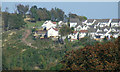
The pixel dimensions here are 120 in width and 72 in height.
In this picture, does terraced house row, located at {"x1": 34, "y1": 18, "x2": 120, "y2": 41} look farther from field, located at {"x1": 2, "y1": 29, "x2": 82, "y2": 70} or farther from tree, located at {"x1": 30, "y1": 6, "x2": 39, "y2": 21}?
tree, located at {"x1": 30, "y1": 6, "x2": 39, "y2": 21}

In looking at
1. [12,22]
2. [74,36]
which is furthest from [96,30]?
[12,22]

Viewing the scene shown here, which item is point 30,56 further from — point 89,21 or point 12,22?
point 89,21

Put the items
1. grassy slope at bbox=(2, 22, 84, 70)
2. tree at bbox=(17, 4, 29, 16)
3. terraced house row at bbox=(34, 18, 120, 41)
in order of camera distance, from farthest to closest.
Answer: tree at bbox=(17, 4, 29, 16) < terraced house row at bbox=(34, 18, 120, 41) < grassy slope at bbox=(2, 22, 84, 70)

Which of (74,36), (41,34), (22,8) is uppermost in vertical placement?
(22,8)

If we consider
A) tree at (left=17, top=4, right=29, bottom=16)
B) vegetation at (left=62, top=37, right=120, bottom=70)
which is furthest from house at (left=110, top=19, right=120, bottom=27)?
vegetation at (left=62, top=37, right=120, bottom=70)

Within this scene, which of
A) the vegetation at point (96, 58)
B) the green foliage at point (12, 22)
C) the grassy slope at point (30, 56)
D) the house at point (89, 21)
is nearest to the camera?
the vegetation at point (96, 58)

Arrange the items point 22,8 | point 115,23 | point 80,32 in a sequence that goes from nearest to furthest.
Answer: point 80,32 < point 115,23 < point 22,8

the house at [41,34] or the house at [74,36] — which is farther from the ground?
the house at [41,34]

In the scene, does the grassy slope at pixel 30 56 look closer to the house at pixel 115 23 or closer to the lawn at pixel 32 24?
the lawn at pixel 32 24

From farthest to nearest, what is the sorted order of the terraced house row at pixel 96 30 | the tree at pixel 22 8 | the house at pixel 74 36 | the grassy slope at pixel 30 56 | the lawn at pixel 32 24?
1. the tree at pixel 22 8
2. the lawn at pixel 32 24
3. the terraced house row at pixel 96 30
4. the house at pixel 74 36
5. the grassy slope at pixel 30 56

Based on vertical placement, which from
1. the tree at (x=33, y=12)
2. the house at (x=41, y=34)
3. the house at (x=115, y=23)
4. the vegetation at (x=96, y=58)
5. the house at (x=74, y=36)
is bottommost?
the house at (x=74, y=36)

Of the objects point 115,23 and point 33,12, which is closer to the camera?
point 115,23

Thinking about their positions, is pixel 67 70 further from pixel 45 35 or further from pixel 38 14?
pixel 38 14

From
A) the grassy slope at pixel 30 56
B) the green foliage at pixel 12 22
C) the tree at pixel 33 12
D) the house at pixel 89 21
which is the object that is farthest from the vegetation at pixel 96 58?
the house at pixel 89 21
